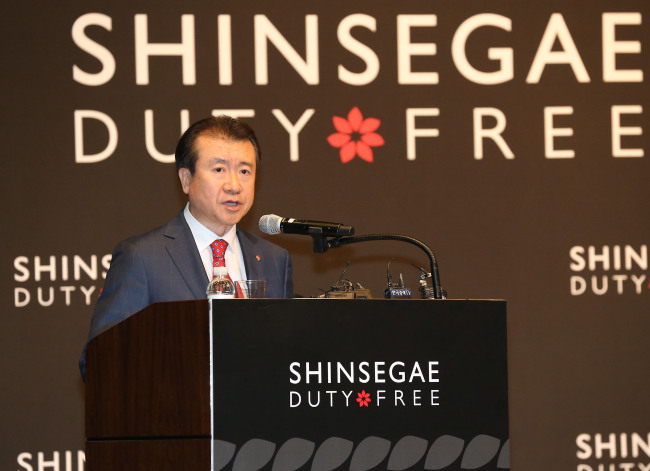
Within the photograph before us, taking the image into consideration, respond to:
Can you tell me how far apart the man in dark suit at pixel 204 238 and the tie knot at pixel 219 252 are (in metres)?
0.02

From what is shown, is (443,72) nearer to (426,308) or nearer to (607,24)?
(607,24)

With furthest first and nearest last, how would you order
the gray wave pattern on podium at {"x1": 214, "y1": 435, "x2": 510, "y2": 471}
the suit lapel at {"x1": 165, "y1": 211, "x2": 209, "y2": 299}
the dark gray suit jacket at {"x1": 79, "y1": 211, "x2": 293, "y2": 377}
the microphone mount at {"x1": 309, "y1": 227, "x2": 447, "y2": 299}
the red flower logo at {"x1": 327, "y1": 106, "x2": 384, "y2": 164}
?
the red flower logo at {"x1": 327, "y1": 106, "x2": 384, "y2": 164}, the suit lapel at {"x1": 165, "y1": 211, "x2": 209, "y2": 299}, the dark gray suit jacket at {"x1": 79, "y1": 211, "x2": 293, "y2": 377}, the microphone mount at {"x1": 309, "y1": 227, "x2": 447, "y2": 299}, the gray wave pattern on podium at {"x1": 214, "y1": 435, "x2": 510, "y2": 471}

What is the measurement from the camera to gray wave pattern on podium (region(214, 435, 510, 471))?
179cm

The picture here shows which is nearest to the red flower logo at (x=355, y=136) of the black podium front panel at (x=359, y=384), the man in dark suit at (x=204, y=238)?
the man in dark suit at (x=204, y=238)

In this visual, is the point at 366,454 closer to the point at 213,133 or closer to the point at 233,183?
the point at 233,183

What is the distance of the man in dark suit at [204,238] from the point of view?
2584 mm

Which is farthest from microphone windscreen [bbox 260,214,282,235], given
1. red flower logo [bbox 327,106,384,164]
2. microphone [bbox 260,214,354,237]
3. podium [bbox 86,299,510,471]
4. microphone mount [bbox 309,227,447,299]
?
red flower logo [bbox 327,106,384,164]

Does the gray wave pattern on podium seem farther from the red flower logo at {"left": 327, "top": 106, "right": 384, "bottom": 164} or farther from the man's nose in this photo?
the red flower logo at {"left": 327, "top": 106, "right": 384, "bottom": 164}

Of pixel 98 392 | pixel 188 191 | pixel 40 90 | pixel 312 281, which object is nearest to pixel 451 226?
pixel 312 281

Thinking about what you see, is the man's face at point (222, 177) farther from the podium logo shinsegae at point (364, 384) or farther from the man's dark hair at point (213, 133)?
the podium logo shinsegae at point (364, 384)

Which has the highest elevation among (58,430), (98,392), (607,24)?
(607,24)

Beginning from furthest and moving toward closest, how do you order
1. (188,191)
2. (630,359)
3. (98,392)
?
(630,359)
(188,191)
(98,392)

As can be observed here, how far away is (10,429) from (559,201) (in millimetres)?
3157

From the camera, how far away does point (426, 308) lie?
189 centimetres
